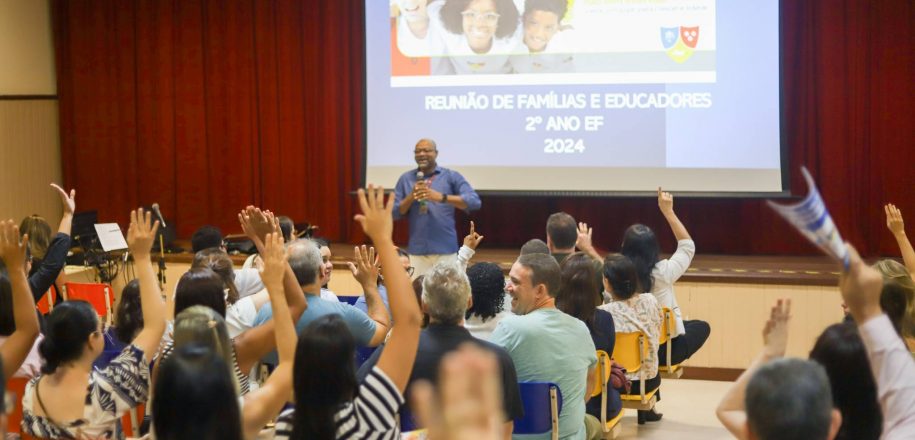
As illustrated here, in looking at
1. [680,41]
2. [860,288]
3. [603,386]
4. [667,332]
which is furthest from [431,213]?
[860,288]

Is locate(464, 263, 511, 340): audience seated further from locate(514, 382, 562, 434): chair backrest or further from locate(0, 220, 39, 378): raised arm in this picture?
locate(0, 220, 39, 378): raised arm

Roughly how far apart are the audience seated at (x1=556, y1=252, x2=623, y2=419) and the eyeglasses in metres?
4.05

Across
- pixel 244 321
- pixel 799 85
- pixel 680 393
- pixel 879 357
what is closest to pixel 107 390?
pixel 244 321

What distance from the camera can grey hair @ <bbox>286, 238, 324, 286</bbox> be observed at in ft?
13.0

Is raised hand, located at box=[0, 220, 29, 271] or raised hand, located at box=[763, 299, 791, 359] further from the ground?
raised hand, located at box=[0, 220, 29, 271]

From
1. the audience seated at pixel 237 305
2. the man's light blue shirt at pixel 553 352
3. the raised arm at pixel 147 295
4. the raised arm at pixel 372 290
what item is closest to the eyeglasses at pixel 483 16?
the audience seated at pixel 237 305

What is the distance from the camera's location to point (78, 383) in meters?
2.92

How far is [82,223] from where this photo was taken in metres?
8.37

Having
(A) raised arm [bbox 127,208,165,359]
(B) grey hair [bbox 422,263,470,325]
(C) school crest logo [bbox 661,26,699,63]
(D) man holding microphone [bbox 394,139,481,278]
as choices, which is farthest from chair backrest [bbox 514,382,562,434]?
(C) school crest logo [bbox 661,26,699,63]

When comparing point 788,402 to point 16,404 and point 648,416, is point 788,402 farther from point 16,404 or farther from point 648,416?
point 648,416

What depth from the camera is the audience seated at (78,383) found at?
289 cm

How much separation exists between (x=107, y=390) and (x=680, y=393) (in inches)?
176

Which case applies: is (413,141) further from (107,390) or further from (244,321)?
(107,390)

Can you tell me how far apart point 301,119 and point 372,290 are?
5.61 m
